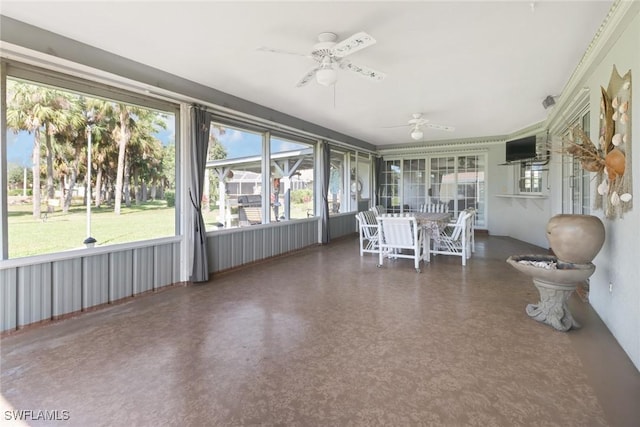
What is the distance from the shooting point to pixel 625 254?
7.89 ft

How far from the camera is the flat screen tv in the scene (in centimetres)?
686

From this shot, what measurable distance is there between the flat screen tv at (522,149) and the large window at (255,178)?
471 centimetres

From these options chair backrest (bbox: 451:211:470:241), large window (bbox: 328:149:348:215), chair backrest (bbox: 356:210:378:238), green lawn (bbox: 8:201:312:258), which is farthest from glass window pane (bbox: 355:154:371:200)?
green lawn (bbox: 8:201:312:258)

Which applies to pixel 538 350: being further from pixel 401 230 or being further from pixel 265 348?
pixel 401 230

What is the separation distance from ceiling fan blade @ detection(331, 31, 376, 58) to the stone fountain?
2.21 meters

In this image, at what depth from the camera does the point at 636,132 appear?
2.19m

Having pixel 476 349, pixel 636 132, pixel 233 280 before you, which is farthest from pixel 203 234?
pixel 636 132

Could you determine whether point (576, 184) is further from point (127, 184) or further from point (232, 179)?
point (127, 184)

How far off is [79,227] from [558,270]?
4659 millimetres

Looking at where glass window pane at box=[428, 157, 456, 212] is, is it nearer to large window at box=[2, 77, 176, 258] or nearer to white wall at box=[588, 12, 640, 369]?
white wall at box=[588, 12, 640, 369]

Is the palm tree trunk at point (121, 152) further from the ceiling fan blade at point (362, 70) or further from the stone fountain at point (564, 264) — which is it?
the stone fountain at point (564, 264)

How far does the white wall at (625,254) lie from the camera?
2199mm

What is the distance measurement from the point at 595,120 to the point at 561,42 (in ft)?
2.86

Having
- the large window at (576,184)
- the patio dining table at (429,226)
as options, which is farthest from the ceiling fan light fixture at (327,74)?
the patio dining table at (429,226)
